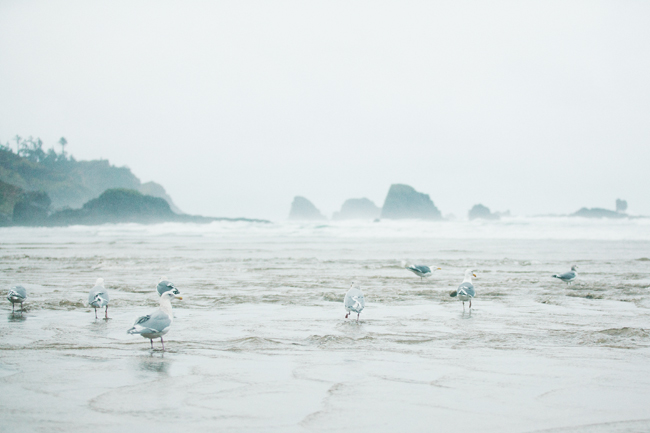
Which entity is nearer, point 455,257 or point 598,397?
point 598,397

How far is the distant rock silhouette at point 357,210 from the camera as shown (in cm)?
15325

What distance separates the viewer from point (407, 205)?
392 feet

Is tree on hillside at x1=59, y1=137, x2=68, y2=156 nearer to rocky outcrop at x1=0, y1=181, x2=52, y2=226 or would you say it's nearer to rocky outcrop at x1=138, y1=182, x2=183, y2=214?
rocky outcrop at x1=138, y1=182, x2=183, y2=214

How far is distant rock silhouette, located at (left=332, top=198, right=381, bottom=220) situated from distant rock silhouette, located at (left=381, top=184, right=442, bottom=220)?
3123 centimetres

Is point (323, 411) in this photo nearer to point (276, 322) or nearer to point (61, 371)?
point (61, 371)

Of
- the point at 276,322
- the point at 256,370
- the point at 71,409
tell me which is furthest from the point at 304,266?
the point at 71,409

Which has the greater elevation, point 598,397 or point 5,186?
point 5,186

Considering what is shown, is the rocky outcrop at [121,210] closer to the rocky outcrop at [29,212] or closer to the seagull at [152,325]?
the rocky outcrop at [29,212]

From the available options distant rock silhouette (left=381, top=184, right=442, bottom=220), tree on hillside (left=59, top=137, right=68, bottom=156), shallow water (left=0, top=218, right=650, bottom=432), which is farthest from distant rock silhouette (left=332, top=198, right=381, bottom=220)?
shallow water (left=0, top=218, right=650, bottom=432)

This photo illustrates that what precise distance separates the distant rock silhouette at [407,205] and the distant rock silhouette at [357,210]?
3123cm

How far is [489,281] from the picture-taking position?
13.1m

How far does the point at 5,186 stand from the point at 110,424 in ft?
321

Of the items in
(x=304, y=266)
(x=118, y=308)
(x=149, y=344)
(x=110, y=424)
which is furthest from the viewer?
(x=304, y=266)

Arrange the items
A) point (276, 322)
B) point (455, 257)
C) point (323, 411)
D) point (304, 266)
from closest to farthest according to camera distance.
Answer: point (323, 411) < point (276, 322) < point (304, 266) < point (455, 257)
